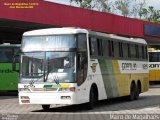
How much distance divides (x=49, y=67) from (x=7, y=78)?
11419mm

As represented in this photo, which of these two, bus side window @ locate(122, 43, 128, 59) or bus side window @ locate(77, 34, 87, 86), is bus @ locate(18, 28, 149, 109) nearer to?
bus side window @ locate(77, 34, 87, 86)

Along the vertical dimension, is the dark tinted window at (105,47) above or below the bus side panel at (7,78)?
above

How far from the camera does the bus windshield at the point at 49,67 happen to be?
17.2m

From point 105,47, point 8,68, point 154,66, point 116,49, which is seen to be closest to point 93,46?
point 105,47

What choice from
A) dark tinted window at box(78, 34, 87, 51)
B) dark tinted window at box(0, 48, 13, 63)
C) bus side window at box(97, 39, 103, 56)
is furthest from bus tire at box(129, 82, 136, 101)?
dark tinted window at box(0, 48, 13, 63)

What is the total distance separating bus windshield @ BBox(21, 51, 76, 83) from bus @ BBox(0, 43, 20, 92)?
410 inches

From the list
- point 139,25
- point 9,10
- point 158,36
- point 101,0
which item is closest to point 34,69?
point 9,10

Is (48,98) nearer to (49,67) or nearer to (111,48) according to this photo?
(49,67)

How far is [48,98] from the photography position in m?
17.2

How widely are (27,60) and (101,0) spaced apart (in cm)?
6120

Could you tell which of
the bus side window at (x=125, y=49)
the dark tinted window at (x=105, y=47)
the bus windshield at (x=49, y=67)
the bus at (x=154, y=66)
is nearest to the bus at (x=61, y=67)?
the bus windshield at (x=49, y=67)

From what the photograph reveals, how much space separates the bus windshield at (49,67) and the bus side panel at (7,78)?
1059cm

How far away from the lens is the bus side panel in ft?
92.7

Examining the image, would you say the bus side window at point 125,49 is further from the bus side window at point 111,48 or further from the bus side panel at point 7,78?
the bus side panel at point 7,78
